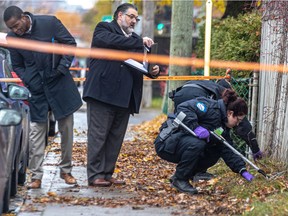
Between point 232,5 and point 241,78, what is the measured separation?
5436mm

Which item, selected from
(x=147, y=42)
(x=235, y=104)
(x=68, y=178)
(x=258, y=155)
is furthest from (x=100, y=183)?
(x=258, y=155)

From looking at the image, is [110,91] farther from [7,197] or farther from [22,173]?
[7,197]

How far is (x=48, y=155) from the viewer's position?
12.6 metres

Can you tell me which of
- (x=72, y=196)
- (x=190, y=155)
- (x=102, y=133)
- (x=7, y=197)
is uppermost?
(x=102, y=133)

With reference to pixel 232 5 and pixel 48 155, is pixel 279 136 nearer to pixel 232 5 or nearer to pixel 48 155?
pixel 48 155

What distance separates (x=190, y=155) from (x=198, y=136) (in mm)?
228

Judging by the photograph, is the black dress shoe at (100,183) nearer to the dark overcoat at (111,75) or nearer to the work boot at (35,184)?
the work boot at (35,184)

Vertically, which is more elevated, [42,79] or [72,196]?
[42,79]

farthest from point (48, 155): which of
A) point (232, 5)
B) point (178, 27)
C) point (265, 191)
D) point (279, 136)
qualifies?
point (232, 5)

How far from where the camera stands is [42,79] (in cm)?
948

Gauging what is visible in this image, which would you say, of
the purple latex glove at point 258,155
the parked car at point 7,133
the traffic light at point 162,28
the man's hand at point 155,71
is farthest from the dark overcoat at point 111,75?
the traffic light at point 162,28

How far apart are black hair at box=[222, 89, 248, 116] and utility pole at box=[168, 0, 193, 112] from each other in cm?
438

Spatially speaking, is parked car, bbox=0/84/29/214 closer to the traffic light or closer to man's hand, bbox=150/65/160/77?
man's hand, bbox=150/65/160/77

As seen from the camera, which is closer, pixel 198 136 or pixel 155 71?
pixel 198 136
